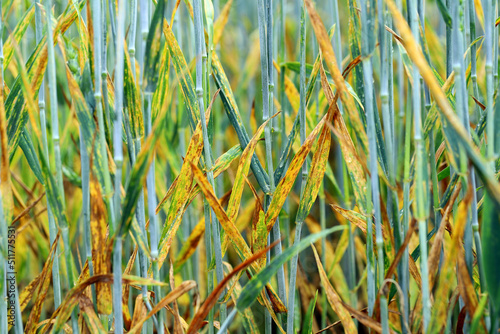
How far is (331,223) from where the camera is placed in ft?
4.45

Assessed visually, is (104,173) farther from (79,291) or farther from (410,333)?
(410,333)

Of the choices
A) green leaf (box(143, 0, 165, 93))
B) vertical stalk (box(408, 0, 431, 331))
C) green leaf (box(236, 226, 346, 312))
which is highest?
green leaf (box(143, 0, 165, 93))

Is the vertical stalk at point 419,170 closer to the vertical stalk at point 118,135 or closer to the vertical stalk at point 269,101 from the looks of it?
the vertical stalk at point 269,101

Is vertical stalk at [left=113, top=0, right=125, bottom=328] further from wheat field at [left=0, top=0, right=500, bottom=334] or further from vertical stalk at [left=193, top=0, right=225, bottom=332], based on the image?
vertical stalk at [left=193, top=0, right=225, bottom=332]

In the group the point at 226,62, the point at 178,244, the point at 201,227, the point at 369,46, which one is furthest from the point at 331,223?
the point at 369,46

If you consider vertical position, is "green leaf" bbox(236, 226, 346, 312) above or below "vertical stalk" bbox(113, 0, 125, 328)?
below

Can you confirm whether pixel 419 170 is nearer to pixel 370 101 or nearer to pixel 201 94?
pixel 370 101

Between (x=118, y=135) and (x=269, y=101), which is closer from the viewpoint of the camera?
(x=118, y=135)

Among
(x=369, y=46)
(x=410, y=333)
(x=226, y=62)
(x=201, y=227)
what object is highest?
(x=226, y=62)

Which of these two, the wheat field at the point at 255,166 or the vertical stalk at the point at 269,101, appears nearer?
the wheat field at the point at 255,166

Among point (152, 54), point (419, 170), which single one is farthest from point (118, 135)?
point (419, 170)

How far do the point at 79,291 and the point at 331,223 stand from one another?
0.99 m

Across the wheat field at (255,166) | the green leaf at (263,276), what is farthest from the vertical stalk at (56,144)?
the green leaf at (263,276)

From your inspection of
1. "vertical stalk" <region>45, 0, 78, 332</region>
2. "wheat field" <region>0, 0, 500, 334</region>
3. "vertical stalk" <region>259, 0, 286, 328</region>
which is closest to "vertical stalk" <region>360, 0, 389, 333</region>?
"wheat field" <region>0, 0, 500, 334</region>
